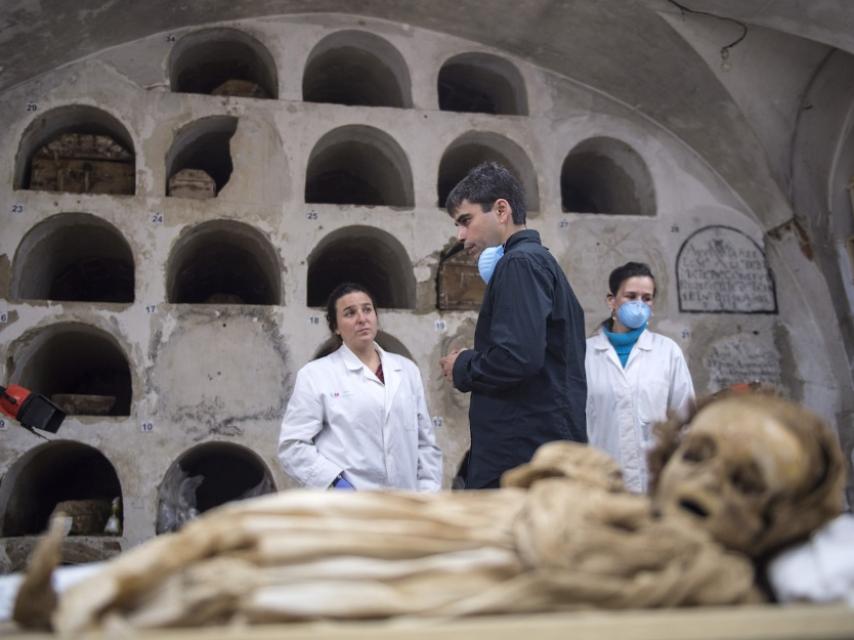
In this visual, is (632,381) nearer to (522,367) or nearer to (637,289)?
(637,289)

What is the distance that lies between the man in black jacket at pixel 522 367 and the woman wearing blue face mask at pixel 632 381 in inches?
41.8

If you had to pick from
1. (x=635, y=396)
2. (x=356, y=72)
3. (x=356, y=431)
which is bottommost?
(x=356, y=431)

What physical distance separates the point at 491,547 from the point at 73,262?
7.08m

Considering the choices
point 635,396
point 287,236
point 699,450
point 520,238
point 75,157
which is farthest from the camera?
point 75,157

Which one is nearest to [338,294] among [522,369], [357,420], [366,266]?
[357,420]

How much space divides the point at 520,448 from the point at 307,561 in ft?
5.47

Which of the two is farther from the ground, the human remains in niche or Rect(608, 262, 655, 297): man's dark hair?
Rect(608, 262, 655, 297): man's dark hair

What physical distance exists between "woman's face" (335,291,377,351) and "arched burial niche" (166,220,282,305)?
9.63ft

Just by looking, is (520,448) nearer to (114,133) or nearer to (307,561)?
(307,561)

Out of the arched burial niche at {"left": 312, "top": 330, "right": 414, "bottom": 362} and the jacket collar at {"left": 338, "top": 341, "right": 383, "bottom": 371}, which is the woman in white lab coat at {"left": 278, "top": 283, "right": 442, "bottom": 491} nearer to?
the jacket collar at {"left": 338, "top": 341, "right": 383, "bottom": 371}

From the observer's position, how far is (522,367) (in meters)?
2.86

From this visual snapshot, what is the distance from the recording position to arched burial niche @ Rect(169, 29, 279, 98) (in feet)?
23.9

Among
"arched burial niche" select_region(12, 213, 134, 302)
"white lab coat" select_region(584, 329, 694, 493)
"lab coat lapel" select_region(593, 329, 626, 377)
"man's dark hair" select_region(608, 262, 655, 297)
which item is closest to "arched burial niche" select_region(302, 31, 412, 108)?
"arched burial niche" select_region(12, 213, 134, 302)

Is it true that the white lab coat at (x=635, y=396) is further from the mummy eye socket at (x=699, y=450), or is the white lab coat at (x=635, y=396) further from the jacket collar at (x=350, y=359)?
the mummy eye socket at (x=699, y=450)
